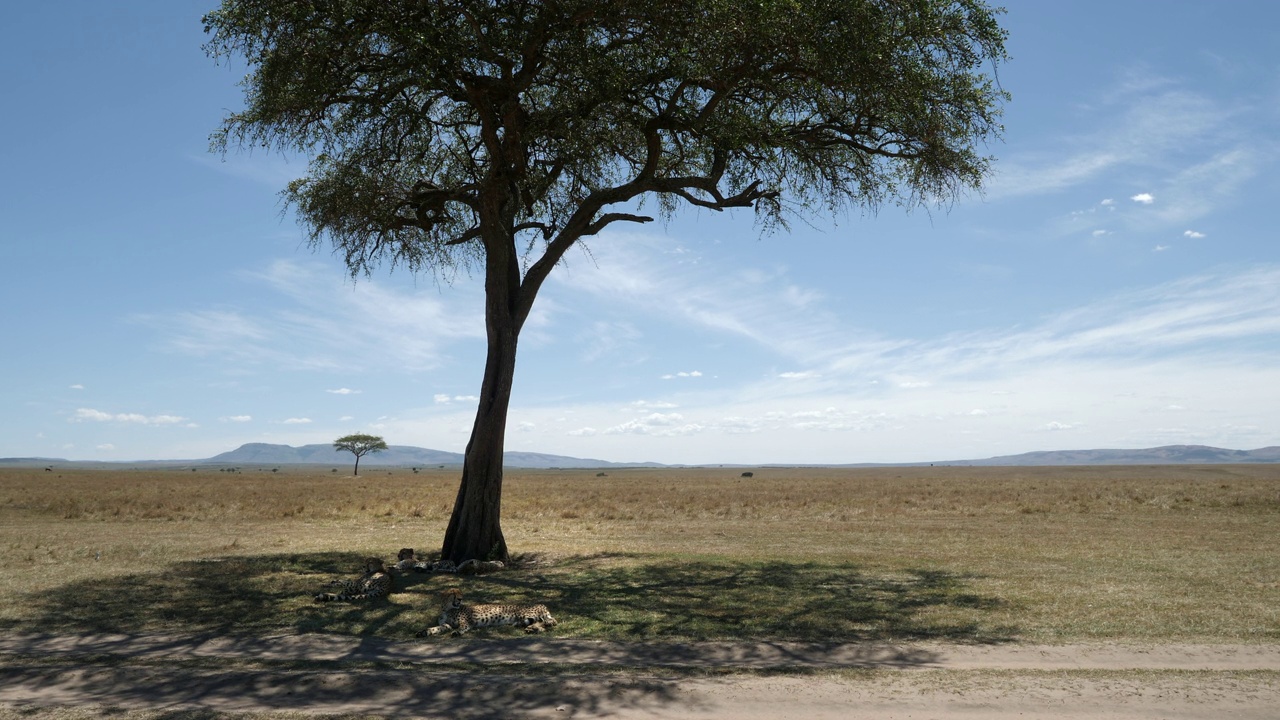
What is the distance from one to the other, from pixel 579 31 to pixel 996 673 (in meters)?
11.4

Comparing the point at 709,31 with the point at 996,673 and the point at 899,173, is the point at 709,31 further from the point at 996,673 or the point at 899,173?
the point at 996,673

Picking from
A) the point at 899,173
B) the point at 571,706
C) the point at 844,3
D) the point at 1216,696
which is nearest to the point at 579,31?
the point at 844,3

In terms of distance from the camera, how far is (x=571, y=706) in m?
7.24

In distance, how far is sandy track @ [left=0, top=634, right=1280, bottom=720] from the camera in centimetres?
721

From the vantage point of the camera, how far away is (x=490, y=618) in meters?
10.4

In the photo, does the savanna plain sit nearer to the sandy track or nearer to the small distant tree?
the sandy track

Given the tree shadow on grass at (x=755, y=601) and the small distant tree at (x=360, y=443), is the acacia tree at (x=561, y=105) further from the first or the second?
the small distant tree at (x=360, y=443)

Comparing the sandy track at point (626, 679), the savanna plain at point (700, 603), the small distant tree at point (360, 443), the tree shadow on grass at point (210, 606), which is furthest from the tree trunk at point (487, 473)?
the small distant tree at point (360, 443)

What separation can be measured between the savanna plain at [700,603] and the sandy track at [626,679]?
4 cm

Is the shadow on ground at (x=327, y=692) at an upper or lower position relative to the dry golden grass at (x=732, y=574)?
lower

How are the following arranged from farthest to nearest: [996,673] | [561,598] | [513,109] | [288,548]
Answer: [288,548] < [513,109] < [561,598] < [996,673]

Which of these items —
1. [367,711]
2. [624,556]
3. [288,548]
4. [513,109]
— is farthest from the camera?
[288,548]

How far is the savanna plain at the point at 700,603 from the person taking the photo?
7.62m

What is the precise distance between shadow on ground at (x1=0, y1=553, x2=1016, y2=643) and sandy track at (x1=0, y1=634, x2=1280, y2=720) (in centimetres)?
67
